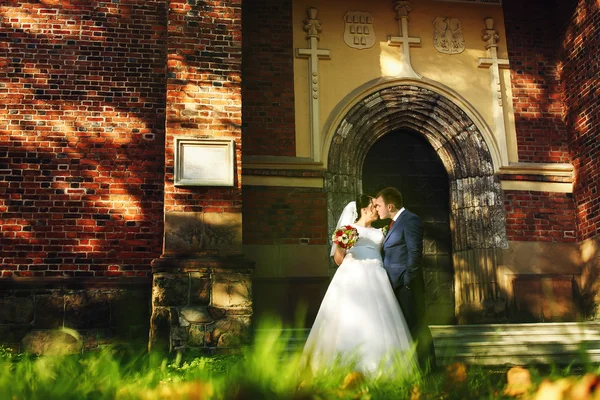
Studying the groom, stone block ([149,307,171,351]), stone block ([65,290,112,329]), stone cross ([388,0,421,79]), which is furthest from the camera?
stone cross ([388,0,421,79])

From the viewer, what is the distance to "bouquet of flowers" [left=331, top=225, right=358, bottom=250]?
6.08m

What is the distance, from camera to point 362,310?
566 centimetres

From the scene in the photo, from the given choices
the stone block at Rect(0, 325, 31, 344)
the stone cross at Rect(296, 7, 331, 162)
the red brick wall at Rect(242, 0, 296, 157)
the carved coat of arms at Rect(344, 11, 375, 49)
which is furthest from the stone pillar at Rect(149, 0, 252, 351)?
the carved coat of arms at Rect(344, 11, 375, 49)

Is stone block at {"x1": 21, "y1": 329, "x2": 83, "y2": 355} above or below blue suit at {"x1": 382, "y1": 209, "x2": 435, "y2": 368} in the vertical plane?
below

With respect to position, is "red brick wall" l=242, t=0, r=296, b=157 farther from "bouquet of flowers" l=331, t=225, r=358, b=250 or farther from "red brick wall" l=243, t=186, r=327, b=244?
"bouquet of flowers" l=331, t=225, r=358, b=250

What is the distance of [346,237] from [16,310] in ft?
13.6

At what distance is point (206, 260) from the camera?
283 inches

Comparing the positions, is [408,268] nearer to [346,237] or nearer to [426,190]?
[346,237]

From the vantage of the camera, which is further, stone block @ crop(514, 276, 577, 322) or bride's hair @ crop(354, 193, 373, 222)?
stone block @ crop(514, 276, 577, 322)

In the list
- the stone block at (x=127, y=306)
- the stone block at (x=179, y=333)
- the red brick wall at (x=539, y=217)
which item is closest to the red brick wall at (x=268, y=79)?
the stone block at (x=127, y=306)

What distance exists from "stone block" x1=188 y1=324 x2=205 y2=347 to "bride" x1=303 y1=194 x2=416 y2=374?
154 centimetres

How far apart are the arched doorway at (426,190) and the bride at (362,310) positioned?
3.93 m

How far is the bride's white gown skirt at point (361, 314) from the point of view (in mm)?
5480

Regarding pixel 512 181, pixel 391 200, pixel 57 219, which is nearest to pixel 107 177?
pixel 57 219
